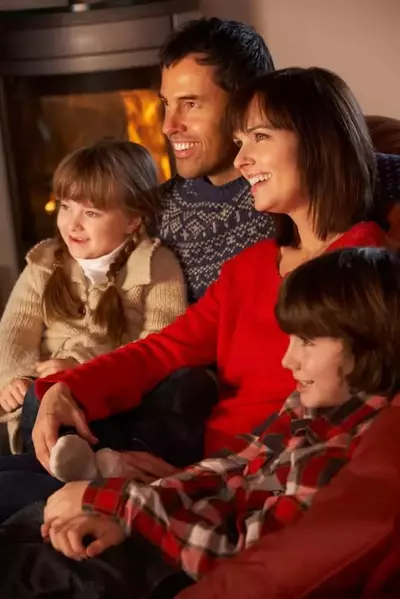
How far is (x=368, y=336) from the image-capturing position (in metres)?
1.31

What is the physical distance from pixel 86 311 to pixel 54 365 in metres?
0.17

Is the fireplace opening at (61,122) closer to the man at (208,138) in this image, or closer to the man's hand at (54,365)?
the man at (208,138)

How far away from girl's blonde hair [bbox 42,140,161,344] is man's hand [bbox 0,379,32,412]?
180 millimetres

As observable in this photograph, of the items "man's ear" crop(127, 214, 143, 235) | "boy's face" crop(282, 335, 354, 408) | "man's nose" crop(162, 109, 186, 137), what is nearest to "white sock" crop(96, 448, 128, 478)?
"boy's face" crop(282, 335, 354, 408)

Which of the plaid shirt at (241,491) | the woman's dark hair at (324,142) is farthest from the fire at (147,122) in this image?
the plaid shirt at (241,491)

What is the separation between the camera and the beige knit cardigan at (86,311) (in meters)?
2.12

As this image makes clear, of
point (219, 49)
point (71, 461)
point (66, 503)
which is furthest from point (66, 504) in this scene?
point (219, 49)

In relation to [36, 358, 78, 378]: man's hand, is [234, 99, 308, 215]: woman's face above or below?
above

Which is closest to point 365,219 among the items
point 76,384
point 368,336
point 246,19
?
point 368,336

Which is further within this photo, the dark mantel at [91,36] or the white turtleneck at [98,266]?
the dark mantel at [91,36]

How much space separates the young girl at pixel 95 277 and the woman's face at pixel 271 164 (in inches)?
17.7

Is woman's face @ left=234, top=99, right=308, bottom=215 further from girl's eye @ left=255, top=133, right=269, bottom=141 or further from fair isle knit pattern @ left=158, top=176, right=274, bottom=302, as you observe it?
fair isle knit pattern @ left=158, top=176, right=274, bottom=302

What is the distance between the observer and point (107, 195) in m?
2.09

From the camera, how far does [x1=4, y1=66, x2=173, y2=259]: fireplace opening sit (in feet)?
11.2
